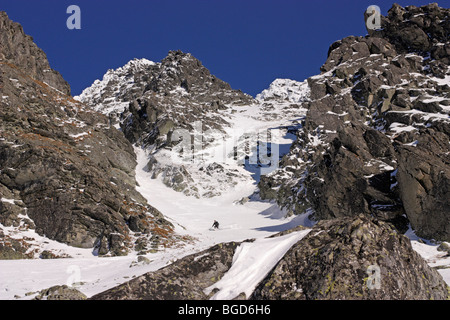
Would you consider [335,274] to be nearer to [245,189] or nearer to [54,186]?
[54,186]

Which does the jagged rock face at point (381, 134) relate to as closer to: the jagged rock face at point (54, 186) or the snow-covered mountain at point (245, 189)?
the snow-covered mountain at point (245, 189)

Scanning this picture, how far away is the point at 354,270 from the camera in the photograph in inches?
345

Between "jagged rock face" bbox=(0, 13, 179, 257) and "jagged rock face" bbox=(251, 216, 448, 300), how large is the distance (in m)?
18.3

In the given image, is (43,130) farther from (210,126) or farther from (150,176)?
(210,126)

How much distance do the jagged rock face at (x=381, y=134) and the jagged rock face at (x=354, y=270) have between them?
678 inches

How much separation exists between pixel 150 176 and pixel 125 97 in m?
88.5

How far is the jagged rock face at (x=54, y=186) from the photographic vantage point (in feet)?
85.6

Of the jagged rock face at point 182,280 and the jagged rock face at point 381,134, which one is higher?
the jagged rock face at point 381,134

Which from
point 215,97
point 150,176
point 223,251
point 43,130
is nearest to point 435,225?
point 223,251

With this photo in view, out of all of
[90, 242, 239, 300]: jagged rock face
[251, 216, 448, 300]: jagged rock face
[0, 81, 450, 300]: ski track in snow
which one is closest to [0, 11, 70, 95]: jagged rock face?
[0, 81, 450, 300]: ski track in snow

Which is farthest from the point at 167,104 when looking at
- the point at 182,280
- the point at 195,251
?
the point at 182,280

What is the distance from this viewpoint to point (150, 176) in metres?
63.0

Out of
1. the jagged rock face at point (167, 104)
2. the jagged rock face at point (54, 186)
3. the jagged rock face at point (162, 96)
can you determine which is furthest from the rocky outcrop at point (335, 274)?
the jagged rock face at point (162, 96)

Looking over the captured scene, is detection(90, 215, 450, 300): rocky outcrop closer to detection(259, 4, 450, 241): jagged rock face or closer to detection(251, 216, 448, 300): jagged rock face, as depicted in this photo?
detection(251, 216, 448, 300): jagged rock face
